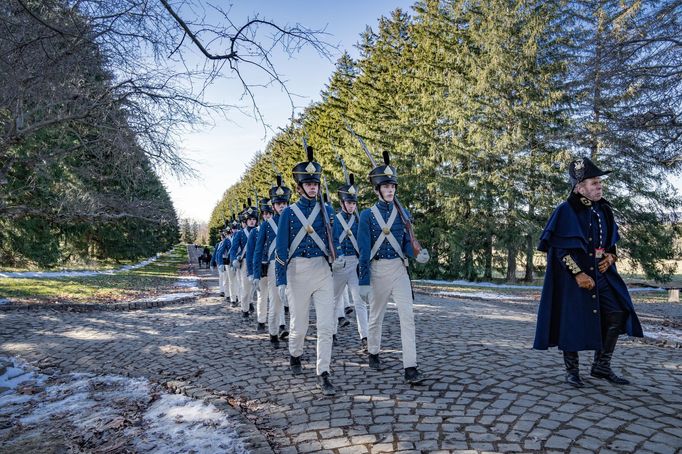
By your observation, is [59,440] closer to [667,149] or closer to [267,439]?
[267,439]

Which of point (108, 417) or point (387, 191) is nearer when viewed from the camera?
point (108, 417)

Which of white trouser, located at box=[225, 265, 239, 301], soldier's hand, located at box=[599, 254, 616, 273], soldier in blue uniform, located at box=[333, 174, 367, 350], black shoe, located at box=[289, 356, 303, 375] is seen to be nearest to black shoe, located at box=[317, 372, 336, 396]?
black shoe, located at box=[289, 356, 303, 375]

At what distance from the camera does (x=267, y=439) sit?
3.82 metres

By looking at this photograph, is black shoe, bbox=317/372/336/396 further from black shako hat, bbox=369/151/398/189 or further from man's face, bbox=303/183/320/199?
black shako hat, bbox=369/151/398/189

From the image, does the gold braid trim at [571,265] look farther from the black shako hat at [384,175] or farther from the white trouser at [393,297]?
the black shako hat at [384,175]

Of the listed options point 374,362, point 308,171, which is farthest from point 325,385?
point 308,171

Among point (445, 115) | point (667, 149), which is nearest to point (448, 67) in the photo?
point (445, 115)

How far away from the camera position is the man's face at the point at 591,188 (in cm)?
501

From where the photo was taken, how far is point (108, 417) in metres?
4.62

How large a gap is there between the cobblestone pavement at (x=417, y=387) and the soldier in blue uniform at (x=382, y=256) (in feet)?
2.63

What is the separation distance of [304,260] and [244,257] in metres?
5.66

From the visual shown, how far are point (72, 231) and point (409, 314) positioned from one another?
2191 cm

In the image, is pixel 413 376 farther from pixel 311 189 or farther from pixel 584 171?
pixel 584 171

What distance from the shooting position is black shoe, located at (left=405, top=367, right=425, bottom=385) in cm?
500
